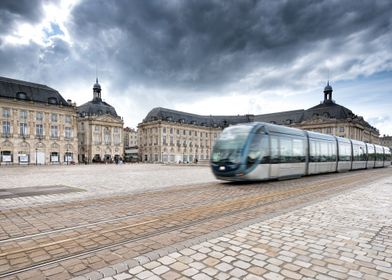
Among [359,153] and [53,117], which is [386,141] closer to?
[359,153]

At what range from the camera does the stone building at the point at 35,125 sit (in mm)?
59906

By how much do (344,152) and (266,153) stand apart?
48.4 feet

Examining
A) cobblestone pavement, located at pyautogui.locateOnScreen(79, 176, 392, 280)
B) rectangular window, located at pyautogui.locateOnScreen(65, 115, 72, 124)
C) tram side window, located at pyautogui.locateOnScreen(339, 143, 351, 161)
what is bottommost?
cobblestone pavement, located at pyautogui.locateOnScreen(79, 176, 392, 280)

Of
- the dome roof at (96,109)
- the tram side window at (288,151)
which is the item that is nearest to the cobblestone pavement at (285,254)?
the tram side window at (288,151)

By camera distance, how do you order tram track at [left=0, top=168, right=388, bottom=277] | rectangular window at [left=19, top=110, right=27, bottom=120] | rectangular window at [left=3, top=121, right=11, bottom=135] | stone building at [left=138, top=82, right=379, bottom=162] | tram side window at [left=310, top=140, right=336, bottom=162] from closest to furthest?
tram track at [left=0, top=168, right=388, bottom=277], tram side window at [left=310, top=140, right=336, bottom=162], rectangular window at [left=3, top=121, right=11, bottom=135], rectangular window at [left=19, top=110, right=27, bottom=120], stone building at [left=138, top=82, right=379, bottom=162]

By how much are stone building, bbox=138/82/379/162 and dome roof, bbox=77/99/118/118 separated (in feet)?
51.0

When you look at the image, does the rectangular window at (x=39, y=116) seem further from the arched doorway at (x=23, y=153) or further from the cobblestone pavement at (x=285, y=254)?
the cobblestone pavement at (x=285, y=254)

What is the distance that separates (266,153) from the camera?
15.5 metres

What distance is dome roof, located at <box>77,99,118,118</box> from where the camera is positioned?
271ft

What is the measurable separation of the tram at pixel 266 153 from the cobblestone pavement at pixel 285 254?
7.78m

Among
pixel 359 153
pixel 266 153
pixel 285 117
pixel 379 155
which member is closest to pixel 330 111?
pixel 285 117

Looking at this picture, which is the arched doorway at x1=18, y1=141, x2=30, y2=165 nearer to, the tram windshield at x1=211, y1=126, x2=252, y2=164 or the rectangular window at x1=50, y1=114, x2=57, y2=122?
the rectangular window at x1=50, y1=114, x2=57, y2=122

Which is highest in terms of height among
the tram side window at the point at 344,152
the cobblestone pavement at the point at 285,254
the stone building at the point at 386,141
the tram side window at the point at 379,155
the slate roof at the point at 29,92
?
the slate roof at the point at 29,92

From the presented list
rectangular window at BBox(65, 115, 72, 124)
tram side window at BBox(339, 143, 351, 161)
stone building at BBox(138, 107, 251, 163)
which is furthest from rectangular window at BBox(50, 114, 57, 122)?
tram side window at BBox(339, 143, 351, 161)
